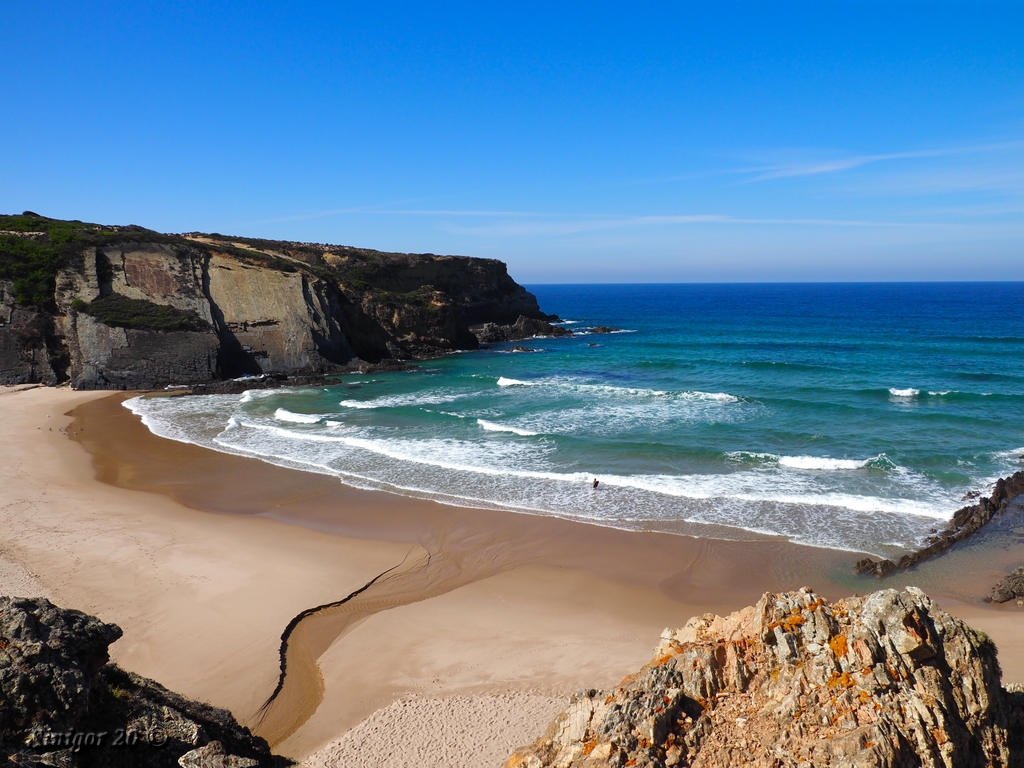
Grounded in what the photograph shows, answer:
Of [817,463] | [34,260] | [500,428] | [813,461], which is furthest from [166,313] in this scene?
[817,463]

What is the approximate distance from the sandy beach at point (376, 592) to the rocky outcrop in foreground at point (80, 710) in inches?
125

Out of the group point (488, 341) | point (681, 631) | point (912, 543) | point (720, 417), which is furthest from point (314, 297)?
point (681, 631)

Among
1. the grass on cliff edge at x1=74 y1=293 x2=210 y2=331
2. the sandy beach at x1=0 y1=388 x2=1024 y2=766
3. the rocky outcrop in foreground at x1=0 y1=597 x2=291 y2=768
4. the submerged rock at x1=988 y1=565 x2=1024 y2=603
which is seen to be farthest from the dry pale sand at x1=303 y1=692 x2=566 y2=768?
the grass on cliff edge at x1=74 y1=293 x2=210 y2=331

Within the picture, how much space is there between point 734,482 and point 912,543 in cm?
504

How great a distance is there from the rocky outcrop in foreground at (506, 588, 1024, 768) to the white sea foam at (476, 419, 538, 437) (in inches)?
775

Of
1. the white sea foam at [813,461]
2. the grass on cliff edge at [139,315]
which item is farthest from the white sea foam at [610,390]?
the grass on cliff edge at [139,315]

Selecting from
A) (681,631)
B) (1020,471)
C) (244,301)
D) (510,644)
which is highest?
(244,301)

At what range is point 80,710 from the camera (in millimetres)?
5262

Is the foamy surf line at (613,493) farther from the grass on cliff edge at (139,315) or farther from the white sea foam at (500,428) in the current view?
the grass on cliff edge at (139,315)

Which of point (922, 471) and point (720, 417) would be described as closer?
point (922, 471)

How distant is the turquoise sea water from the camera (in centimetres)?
1781

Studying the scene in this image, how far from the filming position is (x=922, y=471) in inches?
795

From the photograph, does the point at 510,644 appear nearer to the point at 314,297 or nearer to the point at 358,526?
the point at 358,526

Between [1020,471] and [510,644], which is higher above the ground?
[1020,471]
